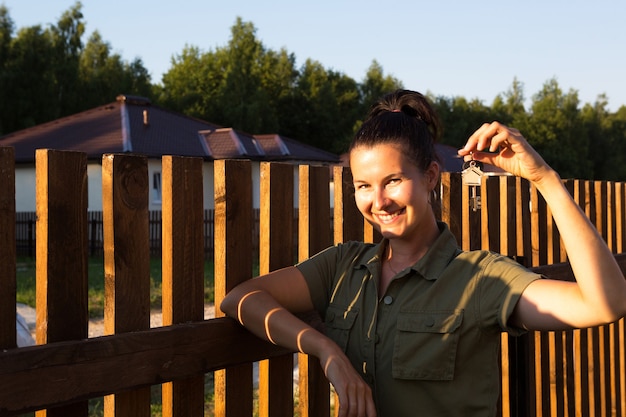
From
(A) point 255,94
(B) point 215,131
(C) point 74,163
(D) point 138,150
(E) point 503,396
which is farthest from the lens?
(A) point 255,94

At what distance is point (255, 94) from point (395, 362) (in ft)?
163

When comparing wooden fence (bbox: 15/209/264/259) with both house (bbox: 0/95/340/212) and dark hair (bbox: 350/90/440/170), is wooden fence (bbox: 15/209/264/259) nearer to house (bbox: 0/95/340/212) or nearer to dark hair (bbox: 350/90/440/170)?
house (bbox: 0/95/340/212)

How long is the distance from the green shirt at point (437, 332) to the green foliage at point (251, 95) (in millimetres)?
39639

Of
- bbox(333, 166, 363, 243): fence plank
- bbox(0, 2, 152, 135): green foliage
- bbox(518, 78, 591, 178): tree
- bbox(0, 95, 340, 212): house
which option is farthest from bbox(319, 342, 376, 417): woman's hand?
bbox(518, 78, 591, 178): tree

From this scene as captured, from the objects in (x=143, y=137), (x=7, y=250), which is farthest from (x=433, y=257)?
(x=143, y=137)

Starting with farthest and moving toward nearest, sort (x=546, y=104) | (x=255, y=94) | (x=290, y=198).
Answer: (x=546, y=104), (x=255, y=94), (x=290, y=198)

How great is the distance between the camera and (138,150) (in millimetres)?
23766

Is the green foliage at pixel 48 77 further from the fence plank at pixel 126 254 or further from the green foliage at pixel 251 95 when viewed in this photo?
the fence plank at pixel 126 254

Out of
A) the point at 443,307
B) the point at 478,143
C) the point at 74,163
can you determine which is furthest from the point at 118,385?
the point at 478,143

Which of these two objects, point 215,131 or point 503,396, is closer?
point 503,396

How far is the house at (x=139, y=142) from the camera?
24559 mm

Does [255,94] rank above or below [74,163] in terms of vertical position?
above

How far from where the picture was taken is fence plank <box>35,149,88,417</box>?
1956mm

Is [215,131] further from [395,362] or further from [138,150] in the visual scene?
[395,362]
